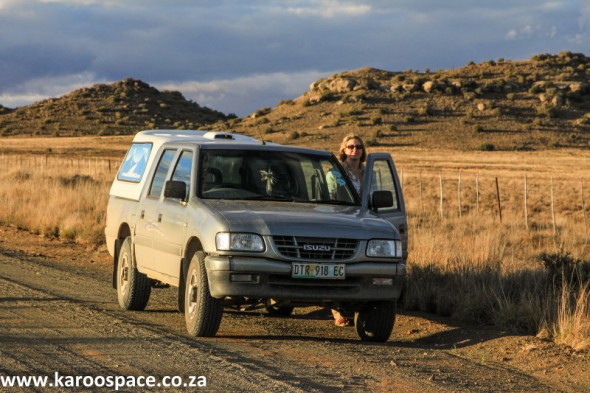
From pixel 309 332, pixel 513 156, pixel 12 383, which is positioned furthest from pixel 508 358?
pixel 513 156

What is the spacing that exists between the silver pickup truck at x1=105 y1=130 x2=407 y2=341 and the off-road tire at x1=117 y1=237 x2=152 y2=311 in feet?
0.04

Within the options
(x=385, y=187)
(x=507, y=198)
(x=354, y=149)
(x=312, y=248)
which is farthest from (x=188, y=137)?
(x=507, y=198)

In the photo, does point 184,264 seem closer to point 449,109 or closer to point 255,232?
point 255,232

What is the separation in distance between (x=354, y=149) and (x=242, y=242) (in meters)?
2.96

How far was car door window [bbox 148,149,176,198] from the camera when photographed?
36.4 feet

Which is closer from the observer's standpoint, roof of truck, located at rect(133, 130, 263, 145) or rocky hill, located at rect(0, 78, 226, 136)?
roof of truck, located at rect(133, 130, 263, 145)

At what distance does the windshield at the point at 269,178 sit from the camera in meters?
10.3

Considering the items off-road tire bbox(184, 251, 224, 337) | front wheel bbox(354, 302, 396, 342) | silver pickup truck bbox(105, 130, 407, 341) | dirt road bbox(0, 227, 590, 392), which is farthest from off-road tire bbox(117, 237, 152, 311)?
front wheel bbox(354, 302, 396, 342)

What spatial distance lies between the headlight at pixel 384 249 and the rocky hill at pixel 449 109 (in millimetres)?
58938

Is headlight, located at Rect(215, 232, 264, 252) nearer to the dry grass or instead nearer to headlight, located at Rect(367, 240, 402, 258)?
headlight, located at Rect(367, 240, 402, 258)

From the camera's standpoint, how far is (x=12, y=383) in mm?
7262

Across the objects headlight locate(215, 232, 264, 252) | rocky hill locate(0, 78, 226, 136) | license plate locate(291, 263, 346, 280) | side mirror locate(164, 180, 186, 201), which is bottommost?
license plate locate(291, 263, 346, 280)

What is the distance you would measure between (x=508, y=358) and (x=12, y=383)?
4.29 meters

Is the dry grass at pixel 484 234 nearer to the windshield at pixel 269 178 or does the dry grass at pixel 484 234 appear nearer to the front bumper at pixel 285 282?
the front bumper at pixel 285 282
